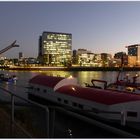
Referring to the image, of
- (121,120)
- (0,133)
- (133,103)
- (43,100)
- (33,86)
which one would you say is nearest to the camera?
(0,133)

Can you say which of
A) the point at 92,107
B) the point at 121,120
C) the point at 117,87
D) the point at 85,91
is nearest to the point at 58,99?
the point at 85,91

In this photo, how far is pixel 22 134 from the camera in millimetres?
7715

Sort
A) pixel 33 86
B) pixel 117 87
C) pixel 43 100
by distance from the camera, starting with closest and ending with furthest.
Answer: pixel 43 100 → pixel 33 86 → pixel 117 87

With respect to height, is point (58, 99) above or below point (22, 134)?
below

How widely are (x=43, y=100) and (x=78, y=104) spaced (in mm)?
9730

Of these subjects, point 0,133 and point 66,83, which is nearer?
point 0,133

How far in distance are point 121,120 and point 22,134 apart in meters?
14.9

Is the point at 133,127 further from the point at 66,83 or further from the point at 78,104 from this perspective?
the point at 66,83

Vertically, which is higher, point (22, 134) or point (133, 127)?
point (22, 134)

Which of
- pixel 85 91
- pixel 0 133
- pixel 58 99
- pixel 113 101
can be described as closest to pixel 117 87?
pixel 58 99

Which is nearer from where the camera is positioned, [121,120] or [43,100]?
[121,120]

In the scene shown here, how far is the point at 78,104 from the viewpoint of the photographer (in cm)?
2806

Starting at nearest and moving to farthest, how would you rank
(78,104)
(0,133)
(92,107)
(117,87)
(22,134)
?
(22,134) → (0,133) → (92,107) → (78,104) → (117,87)

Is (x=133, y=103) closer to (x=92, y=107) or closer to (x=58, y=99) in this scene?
(x=92, y=107)
